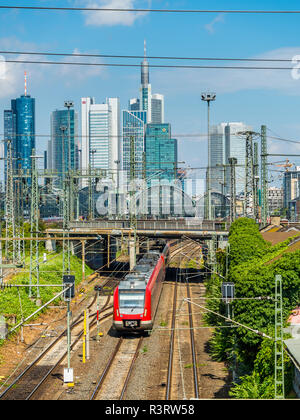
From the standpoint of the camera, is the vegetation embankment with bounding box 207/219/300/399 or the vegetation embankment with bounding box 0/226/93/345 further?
the vegetation embankment with bounding box 0/226/93/345

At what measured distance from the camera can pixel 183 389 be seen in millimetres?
18938

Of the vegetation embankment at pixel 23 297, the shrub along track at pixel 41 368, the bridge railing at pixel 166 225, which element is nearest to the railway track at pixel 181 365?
the shrub along track at pixel 41 368

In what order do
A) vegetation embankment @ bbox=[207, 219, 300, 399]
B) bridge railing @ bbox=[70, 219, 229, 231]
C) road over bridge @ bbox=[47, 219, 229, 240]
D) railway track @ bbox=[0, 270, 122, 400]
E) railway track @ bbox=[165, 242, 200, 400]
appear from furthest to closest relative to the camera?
bridge railing @ bbox=[70, 219, 229, 231] < road over bridge @ bbox=[47, 219, 229, 240] < railway track @ bbox=[165, 242, 200, 400] < railway track @ bbox=[0, 270, 122, 400] < vegetation embankment @ bbox=[207, 219, 300, 399]

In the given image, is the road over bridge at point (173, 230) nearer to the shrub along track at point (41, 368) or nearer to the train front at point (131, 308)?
the shrub along track at point (41, 368)

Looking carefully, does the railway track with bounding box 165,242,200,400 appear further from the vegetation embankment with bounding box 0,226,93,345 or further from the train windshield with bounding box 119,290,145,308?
the vegetation embankment with bounding box 0,226,93,345

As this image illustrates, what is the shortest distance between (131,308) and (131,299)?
1.49 ft

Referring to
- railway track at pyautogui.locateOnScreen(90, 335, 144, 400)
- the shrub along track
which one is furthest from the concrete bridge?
railway track at pyautogui.locateOnScreen(90, 335, 144, 400)

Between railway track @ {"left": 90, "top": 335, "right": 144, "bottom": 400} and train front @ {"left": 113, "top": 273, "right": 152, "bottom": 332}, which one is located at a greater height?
train front @ {"left": 113, "top": 273, "right": 152, "bottom": 332}

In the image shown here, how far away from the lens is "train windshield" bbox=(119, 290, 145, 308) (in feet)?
85.5

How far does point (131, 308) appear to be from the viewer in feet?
85.4

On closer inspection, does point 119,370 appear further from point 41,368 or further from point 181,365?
point 41,368

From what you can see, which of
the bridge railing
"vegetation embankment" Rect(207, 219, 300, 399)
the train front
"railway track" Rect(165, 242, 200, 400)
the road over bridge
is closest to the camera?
"vegetation embankment" Rect(207, 219, 300, 399)

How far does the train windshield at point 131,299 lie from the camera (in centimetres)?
2606
